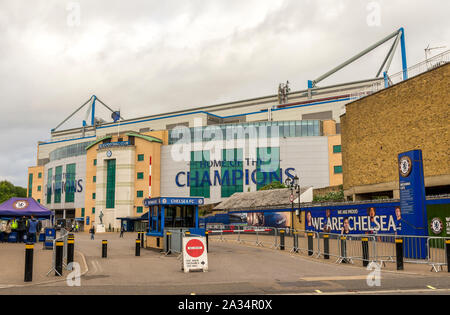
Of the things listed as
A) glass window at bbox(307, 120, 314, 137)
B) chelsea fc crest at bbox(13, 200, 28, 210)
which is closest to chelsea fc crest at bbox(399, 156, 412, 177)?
chelsea fc crest at bbox(13, 200, 28, 210)

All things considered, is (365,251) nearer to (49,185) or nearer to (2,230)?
(2,230)

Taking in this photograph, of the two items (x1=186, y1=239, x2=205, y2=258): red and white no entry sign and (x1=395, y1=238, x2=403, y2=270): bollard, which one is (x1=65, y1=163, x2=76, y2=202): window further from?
(x1=395, y1=238, x2=403, y2=270): bollard

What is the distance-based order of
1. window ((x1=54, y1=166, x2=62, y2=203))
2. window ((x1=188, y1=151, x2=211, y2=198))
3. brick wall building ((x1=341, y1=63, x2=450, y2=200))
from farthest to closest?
window ((x1=54, y1=166, x2=62, y2=203))
window ((x1=188, y1=151, x2=211, y2=198))
brick wall building ((x1=341, y1=63, x2=450, y2=200))

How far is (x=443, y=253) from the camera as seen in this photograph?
52.5 ft

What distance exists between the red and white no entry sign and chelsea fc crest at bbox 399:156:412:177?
9.36 meters

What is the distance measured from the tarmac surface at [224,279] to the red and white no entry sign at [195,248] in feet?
2.32

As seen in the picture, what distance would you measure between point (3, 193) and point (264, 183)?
7872 cm

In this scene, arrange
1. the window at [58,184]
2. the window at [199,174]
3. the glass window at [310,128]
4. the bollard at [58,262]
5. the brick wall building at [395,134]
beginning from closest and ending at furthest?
1. the bollard at [58,262]
2. the brick wall building at [395,134]
3. the glass window at [310,128]
4. the window at [199,174]
5. the window at [58,184]

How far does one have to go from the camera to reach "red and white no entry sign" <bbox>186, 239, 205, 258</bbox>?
14773 mm

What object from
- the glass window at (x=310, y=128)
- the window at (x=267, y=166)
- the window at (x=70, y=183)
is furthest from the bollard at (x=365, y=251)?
the window at (x=70, y=183)

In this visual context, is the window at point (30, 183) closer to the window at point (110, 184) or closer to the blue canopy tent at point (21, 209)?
the window at point (110, 184)

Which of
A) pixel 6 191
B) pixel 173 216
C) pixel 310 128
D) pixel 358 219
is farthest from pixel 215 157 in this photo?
pixel 6 191

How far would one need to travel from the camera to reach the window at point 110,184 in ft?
254
